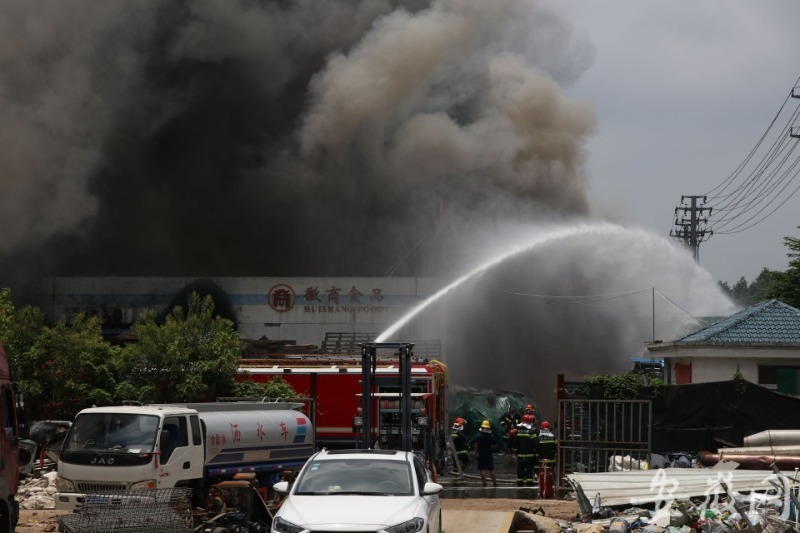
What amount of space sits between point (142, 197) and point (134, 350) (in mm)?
34758

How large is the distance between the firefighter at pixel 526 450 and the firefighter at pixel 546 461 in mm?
201

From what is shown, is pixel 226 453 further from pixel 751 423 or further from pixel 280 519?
pixel 751 423

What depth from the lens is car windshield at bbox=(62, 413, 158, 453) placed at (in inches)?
552

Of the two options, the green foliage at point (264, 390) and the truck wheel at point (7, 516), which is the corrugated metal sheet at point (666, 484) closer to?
the truck wheel at point (7, 516)

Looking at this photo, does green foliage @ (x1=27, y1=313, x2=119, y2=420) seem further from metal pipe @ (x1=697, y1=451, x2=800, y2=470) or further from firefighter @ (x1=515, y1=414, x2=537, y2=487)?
metal pipe @ (x1=697, y1=451, x2=800, y2=470)

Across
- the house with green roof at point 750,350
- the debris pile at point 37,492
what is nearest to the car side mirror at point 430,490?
the debris pile at point 37,492

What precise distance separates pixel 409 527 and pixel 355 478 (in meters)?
1.31

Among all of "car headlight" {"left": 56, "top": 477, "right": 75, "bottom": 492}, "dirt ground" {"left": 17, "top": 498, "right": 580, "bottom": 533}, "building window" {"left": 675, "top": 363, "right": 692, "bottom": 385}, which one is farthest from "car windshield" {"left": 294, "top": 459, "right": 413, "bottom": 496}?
"building window" {"left": 675, "top": 363, "right": 692, "bottom": 385}

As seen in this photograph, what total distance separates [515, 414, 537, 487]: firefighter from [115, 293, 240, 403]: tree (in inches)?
254

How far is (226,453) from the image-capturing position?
15.7 meters

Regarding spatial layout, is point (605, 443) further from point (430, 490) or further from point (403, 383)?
point (430, 490)

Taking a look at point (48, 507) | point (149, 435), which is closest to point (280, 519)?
point (149, 435)

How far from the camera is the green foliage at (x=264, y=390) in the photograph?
76.7 feet

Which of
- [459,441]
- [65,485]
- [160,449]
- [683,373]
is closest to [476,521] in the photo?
[160,449]
